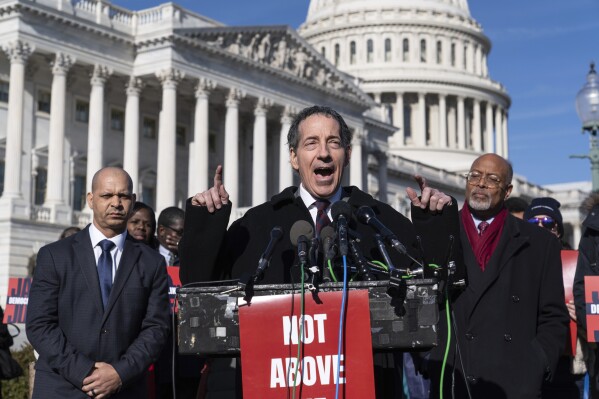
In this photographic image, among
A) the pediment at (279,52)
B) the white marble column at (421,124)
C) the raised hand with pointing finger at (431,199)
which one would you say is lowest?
the raised hand with pointing finger at (431,199)

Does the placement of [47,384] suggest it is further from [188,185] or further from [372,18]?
[372,18]

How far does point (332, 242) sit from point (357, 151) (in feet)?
171

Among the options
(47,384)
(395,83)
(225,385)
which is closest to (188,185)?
→ (225,385)

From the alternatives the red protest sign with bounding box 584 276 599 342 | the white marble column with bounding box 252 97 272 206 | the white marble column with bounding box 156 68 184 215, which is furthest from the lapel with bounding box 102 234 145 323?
the white marble column with bounding box 252 97 272 206

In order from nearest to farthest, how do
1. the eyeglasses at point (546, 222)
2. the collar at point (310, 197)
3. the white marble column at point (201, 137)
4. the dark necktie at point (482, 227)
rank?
the collar at point (310, 197)
the dark necktie at point (482, 227)
the eyeglasses at point (546, 222)
the white marble column at point (201, 137)

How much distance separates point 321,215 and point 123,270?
2.00 m

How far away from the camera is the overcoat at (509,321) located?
18.7 feet

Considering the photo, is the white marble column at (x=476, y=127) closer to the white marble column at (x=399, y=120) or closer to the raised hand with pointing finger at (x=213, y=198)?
the white marble column at (x=399, y=120)

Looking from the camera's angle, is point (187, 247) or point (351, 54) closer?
point (187, 247)

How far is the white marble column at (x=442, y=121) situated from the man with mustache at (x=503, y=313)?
92.2m

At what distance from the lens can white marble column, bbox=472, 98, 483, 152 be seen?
102188 mm

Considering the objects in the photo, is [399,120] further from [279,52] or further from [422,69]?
[279,52]

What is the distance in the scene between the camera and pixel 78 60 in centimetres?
4075

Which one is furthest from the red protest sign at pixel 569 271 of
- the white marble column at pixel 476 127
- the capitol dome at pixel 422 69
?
the white marble column at pixel 476 127
